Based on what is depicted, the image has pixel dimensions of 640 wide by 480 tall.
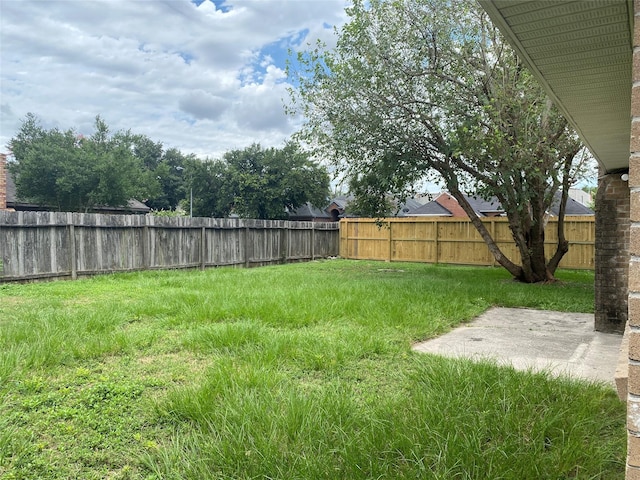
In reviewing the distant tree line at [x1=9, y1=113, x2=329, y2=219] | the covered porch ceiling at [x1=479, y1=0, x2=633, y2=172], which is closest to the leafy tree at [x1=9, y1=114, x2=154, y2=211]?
the distant tree line at [x1=9, y1=113, x2=329, y2=219]

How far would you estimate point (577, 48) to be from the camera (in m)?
1.96

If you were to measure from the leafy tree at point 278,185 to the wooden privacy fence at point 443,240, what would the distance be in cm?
1123

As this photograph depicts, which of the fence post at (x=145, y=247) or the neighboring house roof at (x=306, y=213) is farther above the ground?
the neighboring house roof at (x=306, y=213)

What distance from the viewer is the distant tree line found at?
66.2 ft

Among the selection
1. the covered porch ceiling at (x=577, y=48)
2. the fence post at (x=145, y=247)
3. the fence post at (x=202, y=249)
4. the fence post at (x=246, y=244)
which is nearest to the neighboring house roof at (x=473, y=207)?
the fence post at (x=246, y=244)

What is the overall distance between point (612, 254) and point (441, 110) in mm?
4849

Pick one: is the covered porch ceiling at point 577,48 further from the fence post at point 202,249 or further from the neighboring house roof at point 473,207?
the neighboring house roof at point 473,207

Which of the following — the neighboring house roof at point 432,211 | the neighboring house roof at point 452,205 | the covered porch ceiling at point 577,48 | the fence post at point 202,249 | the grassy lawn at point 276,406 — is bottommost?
the grassy lawn at point 276,406

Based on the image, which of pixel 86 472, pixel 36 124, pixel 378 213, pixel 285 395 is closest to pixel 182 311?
pixel 285 395

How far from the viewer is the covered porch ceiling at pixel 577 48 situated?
1.63 m

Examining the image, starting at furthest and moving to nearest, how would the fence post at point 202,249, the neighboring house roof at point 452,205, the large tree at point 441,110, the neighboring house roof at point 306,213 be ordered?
1. the neighboring house roof at point 306,213
2. the neighboring house roof at point 452,205
3. the fence post at point 202,249
4. the large tree at point 441,110

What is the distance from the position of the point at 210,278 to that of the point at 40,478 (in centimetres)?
682

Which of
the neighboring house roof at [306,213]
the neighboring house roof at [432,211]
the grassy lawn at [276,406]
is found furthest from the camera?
the neighboring house roof at [306,213]

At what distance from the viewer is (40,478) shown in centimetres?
193
